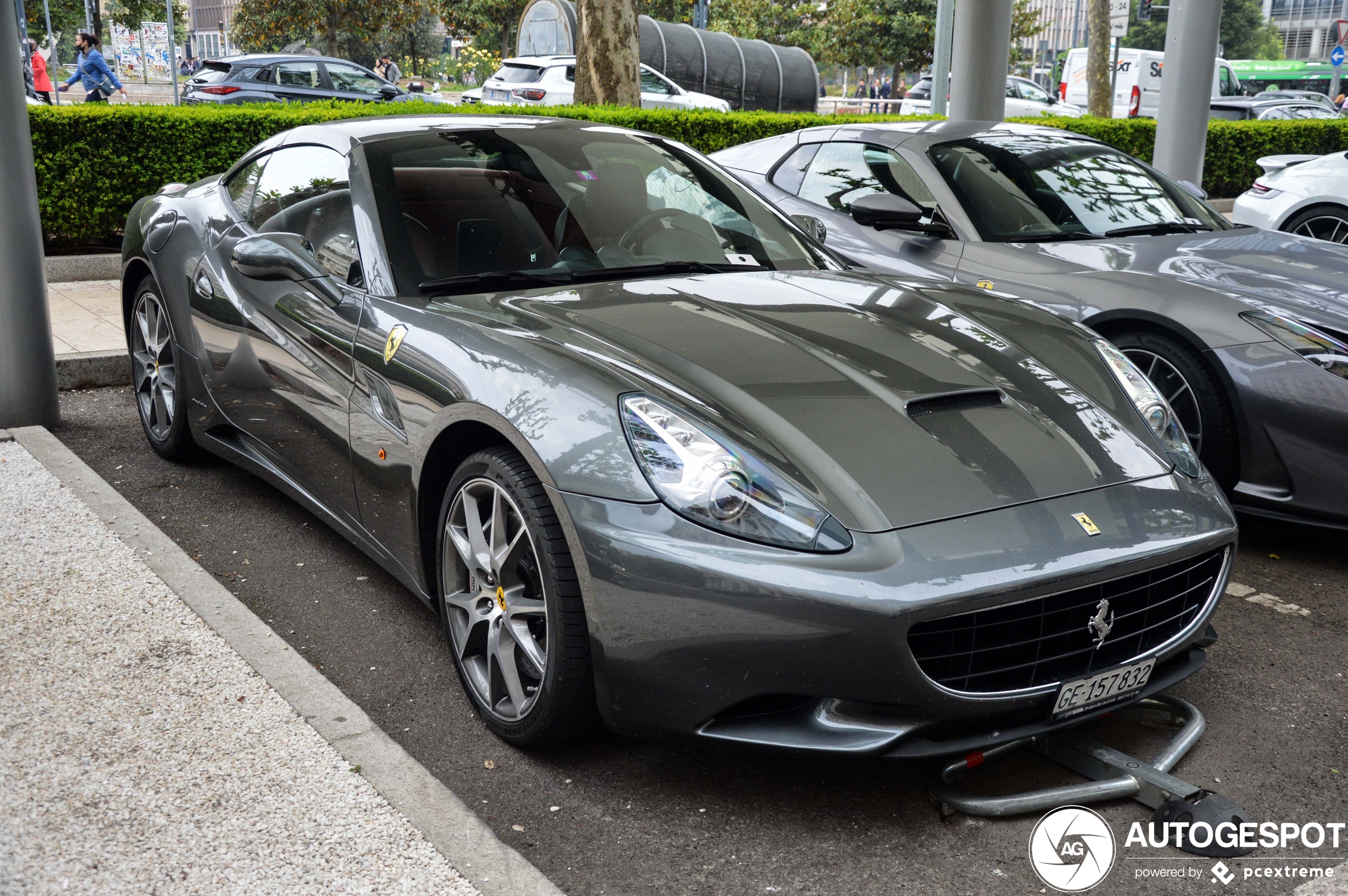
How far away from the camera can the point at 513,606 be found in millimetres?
2771

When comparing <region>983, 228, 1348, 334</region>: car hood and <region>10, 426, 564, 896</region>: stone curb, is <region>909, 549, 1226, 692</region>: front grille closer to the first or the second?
<region>10, 426, 564, 896</region>: stone curb

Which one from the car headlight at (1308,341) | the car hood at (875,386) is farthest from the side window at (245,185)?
the car headlight at (1308,341)

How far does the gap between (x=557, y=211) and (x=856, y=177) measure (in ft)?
8.31

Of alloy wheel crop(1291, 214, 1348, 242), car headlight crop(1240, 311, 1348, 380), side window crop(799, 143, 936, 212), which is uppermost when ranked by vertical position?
side window crop(799, 143, 936, 212)

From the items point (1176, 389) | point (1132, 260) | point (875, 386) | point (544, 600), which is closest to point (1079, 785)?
point (875, 386)

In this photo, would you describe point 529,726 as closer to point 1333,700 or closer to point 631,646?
point 631,646

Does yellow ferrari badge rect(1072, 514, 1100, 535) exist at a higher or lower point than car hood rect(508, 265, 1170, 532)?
lower

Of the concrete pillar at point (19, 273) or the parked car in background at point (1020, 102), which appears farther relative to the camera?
the parked car in background at point (1020, 102)

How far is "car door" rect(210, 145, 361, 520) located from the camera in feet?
11.3

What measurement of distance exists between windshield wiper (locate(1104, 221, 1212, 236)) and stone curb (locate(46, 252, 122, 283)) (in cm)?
704

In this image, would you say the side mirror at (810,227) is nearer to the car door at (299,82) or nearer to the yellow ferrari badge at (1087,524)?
the yellow ferrari badge at (1087,524)

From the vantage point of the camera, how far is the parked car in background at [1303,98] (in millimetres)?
A: 29594

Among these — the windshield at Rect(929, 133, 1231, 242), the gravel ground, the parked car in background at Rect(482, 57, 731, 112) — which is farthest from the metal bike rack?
the parked car in background at Rect(482, 57, 731, 112)

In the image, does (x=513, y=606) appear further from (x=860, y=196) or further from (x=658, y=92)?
(x=658, y=92)
